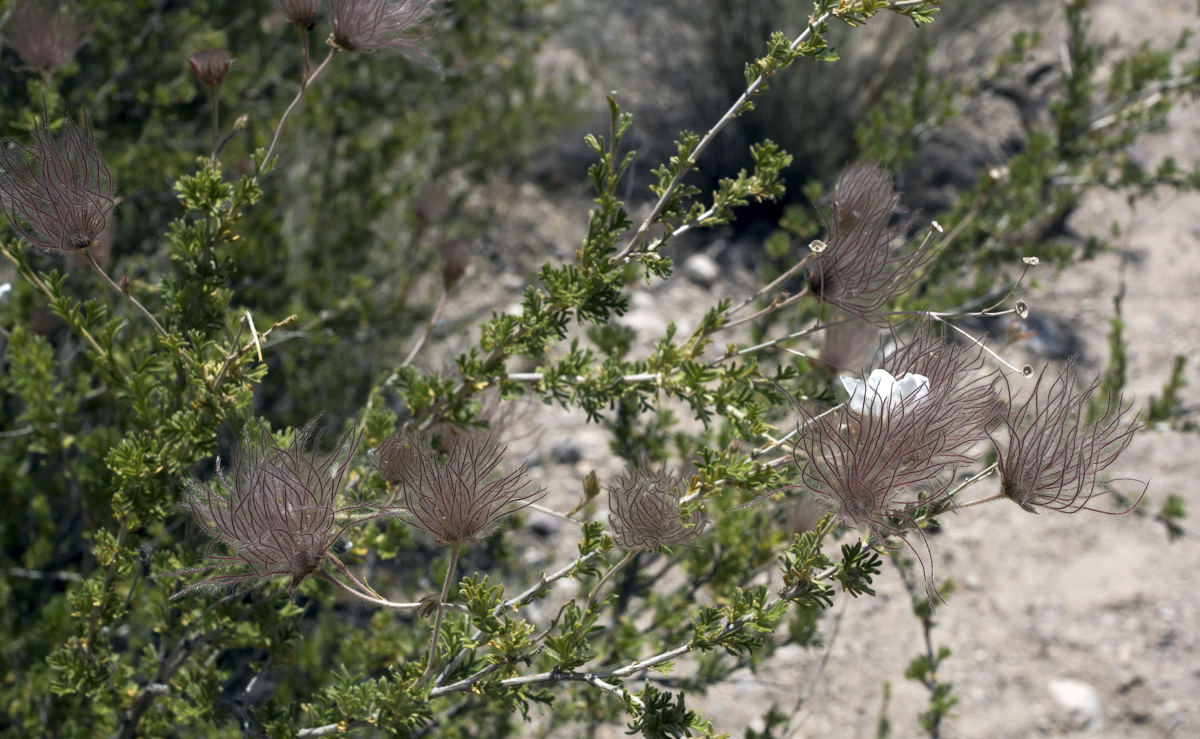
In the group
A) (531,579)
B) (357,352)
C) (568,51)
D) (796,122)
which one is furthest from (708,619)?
(568,51)

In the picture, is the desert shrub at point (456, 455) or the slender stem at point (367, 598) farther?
the desert shrub at point (456, 455)

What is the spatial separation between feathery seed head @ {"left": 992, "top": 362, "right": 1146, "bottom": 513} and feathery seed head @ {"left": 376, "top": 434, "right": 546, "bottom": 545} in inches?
26.0

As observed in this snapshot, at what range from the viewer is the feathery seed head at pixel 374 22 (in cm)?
139

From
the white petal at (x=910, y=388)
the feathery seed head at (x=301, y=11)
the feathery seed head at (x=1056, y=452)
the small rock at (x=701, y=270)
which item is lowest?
the small rock at (x=701, y=270)

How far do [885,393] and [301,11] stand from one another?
1.12 metres

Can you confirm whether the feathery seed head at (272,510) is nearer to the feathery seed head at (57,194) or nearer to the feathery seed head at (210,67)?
the feathery seed head at (57,194)

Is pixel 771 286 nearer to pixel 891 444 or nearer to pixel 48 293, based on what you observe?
pixel 891 444

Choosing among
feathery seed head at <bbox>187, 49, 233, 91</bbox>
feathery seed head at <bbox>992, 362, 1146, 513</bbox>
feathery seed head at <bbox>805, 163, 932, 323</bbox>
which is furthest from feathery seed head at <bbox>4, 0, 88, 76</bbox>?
feathery seed head at <bbox>992, 362, 1146, 513</bbox>

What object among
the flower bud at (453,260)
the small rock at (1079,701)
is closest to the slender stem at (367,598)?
the flower bud at (453,260)

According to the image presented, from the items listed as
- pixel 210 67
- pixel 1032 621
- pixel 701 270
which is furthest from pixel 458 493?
pixel 701 270

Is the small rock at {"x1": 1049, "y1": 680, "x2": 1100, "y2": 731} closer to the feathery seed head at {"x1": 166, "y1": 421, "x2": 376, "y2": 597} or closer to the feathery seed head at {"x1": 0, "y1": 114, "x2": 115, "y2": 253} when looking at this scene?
the feathery seed head at {"x1": 166, "y1": 421, "x2": 376, "y2": 597}

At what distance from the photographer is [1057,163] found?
341cm

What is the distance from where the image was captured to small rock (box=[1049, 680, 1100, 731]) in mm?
3408

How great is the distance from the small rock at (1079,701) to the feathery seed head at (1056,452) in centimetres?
285
